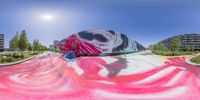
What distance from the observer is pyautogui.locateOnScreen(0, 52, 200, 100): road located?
19.2 ft

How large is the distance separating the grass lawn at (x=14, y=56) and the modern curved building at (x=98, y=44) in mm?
975

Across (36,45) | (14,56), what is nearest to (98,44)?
(36,45)

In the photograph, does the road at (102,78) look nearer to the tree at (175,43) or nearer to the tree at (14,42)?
the tree at (175,43)

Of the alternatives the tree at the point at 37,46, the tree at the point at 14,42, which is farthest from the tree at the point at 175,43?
the tree at the point at 14,42

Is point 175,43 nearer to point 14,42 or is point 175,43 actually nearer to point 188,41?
point 188,41

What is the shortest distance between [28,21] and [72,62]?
2217mm

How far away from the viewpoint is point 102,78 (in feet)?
23.7

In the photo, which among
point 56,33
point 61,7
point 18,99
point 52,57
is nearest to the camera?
point 18,99

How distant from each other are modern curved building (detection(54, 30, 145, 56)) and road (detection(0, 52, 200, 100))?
29 centimetres

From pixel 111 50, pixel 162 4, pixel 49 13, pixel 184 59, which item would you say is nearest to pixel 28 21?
pixel 49 13

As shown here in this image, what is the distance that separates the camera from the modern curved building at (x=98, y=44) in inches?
321

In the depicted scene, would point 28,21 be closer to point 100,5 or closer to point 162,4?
point 100,5

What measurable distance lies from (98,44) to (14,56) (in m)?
3.03

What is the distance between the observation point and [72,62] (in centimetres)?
856
